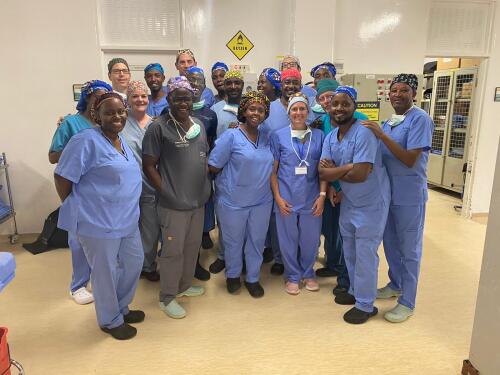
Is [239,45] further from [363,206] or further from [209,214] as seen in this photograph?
[363,206]

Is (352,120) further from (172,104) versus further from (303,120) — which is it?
(172,104)

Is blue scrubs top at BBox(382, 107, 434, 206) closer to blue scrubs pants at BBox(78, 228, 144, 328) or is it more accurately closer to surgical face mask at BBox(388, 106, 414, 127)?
surgical face mask at BBox(388, 106, 414, 127)

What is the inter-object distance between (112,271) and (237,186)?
0.99m

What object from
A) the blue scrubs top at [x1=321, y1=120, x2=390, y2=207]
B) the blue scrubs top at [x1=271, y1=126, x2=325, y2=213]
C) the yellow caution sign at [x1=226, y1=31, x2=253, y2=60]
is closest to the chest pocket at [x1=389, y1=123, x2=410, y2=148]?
the blue scrubs top at [x1=321, y1=120, x2=390, y2=207]

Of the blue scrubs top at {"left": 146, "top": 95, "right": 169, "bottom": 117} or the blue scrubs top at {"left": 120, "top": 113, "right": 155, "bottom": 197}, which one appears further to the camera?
the blue scrubs top at {"left": 146, "top": 95, "right": 169, "bottom": 117}

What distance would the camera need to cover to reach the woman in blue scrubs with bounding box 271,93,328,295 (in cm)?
268

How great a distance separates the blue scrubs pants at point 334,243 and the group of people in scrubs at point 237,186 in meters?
0.02

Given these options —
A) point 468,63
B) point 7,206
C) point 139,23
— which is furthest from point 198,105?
point 468,63

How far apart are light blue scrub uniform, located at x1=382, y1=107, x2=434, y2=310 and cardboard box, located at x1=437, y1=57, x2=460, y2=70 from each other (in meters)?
4.70

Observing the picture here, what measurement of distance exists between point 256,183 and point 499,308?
61.2 inches

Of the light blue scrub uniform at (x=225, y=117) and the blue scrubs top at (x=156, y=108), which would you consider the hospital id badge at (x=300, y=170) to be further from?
the blue scrubs top at (x=156, y=108)

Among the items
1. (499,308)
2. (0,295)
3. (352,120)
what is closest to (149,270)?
(0,295)

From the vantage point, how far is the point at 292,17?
4234mm

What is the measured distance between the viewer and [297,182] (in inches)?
106
